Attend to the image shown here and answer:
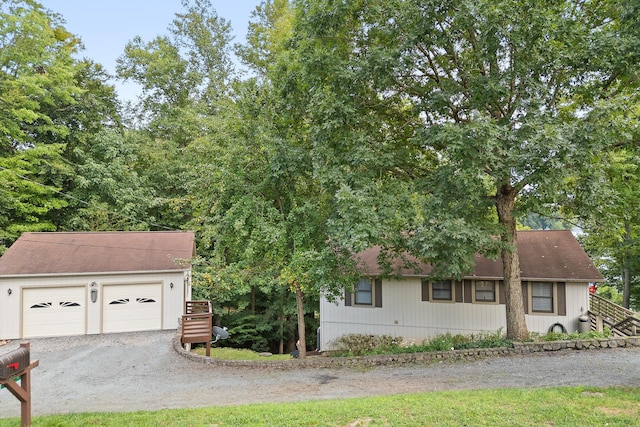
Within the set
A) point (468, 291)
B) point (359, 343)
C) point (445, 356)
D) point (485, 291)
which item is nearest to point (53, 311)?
point (359, 343)

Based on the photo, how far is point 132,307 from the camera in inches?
525

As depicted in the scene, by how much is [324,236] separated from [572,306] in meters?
8.43

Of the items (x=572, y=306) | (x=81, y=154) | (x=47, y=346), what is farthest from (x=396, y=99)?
(x=81, y=154)

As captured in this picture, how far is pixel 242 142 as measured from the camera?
1052cm

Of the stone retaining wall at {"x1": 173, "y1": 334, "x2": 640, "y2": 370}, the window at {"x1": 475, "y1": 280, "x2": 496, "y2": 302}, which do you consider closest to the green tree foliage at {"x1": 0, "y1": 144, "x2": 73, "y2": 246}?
the stone retaining wall at {"x1": 173, "y1": 334, "x2": 640, "y2": 370}

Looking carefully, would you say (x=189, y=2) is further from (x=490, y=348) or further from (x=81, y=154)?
(x=490, y=348)

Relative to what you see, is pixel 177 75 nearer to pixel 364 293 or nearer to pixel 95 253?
pixel 95 253

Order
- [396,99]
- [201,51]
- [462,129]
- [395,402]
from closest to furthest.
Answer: [395,402] < [462,129] < [396,99] < [201,51]

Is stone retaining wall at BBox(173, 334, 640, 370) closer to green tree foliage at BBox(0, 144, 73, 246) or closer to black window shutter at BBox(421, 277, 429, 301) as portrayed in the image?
black window shutter at BBox(421, 277, 429, 301)

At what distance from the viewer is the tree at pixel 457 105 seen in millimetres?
7602

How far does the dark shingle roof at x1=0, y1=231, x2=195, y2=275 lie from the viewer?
12867 millimetres

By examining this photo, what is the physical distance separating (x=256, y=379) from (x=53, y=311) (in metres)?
8.69

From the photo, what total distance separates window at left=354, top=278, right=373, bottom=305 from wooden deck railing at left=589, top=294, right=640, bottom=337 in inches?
285

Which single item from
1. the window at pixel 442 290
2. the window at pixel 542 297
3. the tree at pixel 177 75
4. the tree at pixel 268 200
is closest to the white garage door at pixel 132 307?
the tree at pixel 268 200
